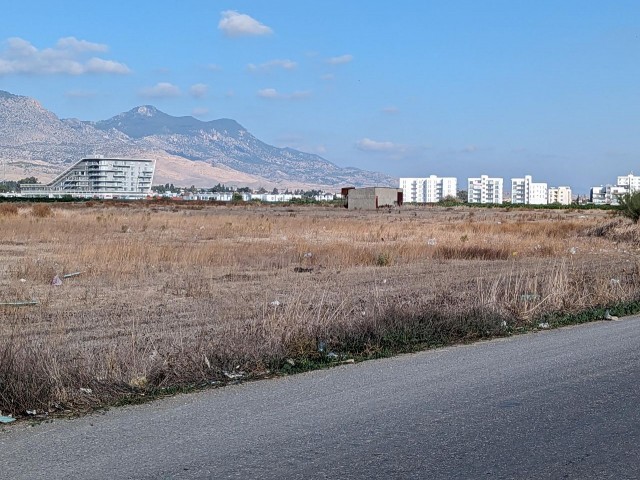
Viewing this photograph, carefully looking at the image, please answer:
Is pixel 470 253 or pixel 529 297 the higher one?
pixel 529 297

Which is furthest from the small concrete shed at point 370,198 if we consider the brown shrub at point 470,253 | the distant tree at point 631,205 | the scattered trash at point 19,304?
the scattered trash at point 19,304

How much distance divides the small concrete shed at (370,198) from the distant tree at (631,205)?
6737cm

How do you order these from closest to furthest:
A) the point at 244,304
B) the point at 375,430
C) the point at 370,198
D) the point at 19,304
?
the point at 375,430, the point at 19,304, the point at 244,304, the point at 370,198

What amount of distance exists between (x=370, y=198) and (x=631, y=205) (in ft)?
238

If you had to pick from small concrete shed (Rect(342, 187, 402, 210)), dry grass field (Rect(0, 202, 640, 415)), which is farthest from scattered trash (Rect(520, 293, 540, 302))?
small concrete shed (Rect(342, 187, 402, 210))

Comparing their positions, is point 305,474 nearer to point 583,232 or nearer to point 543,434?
point 543,434

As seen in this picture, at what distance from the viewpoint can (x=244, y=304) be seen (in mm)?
15047

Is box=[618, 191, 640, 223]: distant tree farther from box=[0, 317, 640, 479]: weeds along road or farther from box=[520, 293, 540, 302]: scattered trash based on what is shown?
box=[0, 317, 640, 479]: weeds along road

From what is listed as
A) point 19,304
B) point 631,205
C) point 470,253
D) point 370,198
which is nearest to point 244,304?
point 19,304

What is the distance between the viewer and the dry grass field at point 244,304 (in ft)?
28.6

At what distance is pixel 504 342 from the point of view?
11.1 meters

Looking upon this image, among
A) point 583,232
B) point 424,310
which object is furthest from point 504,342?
point 583,232

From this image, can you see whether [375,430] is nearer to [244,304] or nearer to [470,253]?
[244,304]

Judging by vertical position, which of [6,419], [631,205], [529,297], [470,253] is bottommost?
[6,419]
